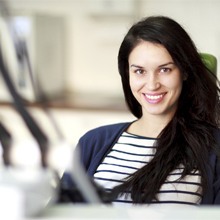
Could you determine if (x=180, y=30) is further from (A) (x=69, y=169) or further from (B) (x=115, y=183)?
(A) (x=69, y=169)

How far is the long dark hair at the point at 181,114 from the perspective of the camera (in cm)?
125

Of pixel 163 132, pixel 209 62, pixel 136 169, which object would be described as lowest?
pixel 136 169

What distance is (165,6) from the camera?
12.2 ft

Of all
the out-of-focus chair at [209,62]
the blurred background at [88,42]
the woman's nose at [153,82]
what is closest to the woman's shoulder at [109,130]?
the woman's nose at [153,82]

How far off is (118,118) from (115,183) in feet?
6.96

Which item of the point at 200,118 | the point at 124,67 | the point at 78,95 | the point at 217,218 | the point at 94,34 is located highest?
the point at 94,34

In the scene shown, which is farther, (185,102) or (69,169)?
(185,102)

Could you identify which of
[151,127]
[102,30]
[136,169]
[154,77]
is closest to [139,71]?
[154,77]

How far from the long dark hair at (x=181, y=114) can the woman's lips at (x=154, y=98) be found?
0.11m

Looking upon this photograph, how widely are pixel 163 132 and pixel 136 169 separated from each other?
0.56ft

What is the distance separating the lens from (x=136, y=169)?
132cm

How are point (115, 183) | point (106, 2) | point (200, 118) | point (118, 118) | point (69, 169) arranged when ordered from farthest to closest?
point (106, 2), point (118, 118), point (200, 118), point (115, 183), point (69, 169)

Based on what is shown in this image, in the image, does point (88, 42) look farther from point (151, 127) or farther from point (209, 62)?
point (151, 127)

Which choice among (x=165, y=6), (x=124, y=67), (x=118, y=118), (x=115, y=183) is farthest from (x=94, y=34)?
(x=115, y=183)
